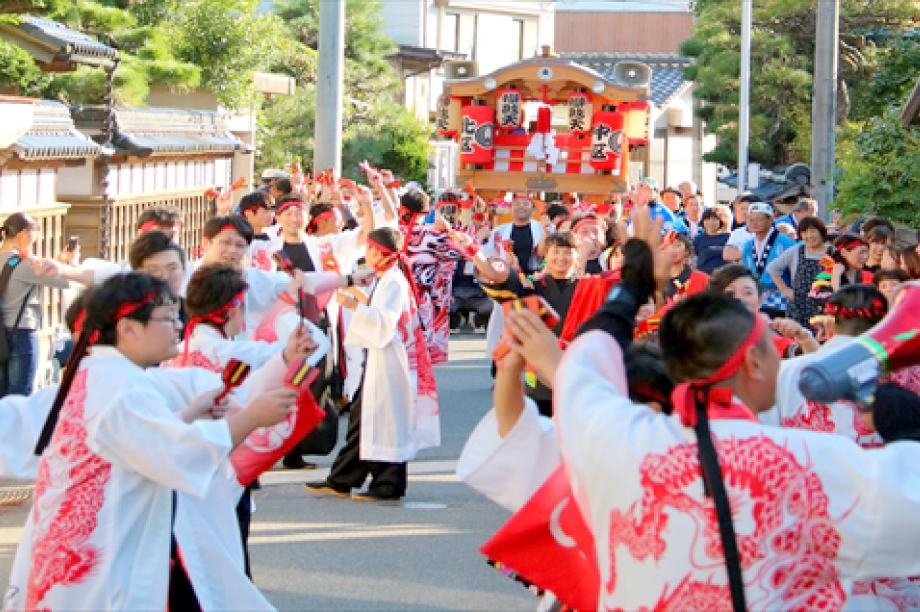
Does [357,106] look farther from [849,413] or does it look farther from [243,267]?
[849,413]

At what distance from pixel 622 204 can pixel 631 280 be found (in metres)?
15.4

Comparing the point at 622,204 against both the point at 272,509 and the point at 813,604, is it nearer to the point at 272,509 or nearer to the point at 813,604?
the point at 272,509

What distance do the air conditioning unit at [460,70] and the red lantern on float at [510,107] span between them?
119 centimetres

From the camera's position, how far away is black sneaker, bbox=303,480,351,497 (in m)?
8.62

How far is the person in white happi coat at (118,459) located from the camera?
3688mm

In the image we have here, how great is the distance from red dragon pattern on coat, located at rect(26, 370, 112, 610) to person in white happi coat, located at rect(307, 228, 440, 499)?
4399 millimetres

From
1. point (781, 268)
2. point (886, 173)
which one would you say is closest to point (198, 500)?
point (781, 268)

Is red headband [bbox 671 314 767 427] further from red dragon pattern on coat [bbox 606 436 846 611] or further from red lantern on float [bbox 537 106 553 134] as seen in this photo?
red lantern on float [bbox 537 106 553 134]

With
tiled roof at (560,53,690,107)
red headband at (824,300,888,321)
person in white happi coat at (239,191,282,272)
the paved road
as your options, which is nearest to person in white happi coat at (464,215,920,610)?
red headband at (824,300,888,321)

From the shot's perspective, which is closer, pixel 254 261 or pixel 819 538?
pixel 819 538

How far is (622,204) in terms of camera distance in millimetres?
18406

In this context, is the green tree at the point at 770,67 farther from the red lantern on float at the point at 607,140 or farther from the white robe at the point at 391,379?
the white robe at the point at 391,379

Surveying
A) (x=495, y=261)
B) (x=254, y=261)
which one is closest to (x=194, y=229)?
(x=254, y=261)

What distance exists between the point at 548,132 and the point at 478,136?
3.69 ft
